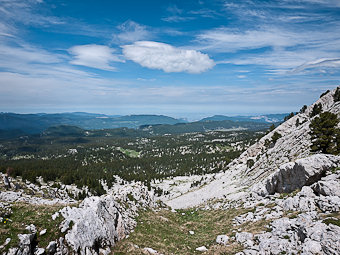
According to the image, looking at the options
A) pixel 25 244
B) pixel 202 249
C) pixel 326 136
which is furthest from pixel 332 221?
pixel 326 136

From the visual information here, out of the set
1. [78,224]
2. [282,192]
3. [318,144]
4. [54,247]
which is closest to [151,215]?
[78,224]

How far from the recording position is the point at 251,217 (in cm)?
2808

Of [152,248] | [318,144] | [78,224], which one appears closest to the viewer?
[78,224]

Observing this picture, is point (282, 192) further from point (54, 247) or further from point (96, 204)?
point (54, 247)

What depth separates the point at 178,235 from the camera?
28.5m

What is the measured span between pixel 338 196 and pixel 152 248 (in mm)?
23670

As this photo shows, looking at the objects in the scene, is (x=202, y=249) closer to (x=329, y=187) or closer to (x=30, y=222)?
(x=329, y=187)

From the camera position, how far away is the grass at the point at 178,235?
21.8 meters

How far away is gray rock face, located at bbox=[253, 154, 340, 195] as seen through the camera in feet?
90.1

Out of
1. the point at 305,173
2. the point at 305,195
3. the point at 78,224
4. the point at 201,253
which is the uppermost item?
the point at 305,173

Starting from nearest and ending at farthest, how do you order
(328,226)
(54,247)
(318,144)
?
(328,226) → (54,247) → (318,144)

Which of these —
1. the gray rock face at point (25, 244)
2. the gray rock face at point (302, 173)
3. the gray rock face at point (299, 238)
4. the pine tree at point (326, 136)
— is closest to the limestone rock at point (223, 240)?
the gray rock face at point (299, 238)

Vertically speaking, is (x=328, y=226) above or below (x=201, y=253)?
above

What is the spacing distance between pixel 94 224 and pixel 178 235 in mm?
14218
